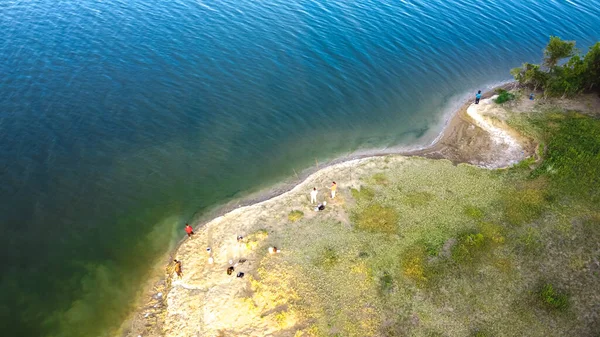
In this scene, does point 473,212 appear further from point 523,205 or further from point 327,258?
point 327,258

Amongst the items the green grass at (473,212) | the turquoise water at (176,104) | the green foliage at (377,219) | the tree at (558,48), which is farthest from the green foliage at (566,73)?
the green foliage at (377,219)

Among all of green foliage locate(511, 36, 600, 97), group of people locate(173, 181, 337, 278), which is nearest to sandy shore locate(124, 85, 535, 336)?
group of people locate(173, 181, 337, 278)

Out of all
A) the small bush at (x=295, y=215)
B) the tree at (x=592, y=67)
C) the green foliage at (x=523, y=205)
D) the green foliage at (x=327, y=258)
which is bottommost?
the small bush at (x=295, y=215)

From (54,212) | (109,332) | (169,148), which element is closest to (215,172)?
(169,148)

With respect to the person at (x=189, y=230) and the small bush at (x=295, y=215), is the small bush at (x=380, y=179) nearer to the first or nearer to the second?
the small bush at (x=295, y=215)

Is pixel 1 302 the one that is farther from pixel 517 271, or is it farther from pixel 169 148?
pixel 517 271
